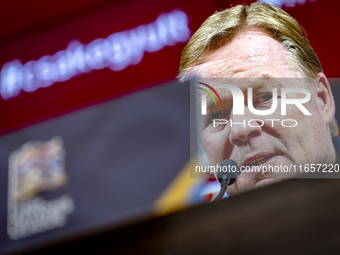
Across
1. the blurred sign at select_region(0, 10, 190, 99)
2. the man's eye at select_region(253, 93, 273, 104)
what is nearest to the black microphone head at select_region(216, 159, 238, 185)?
the man's eye at select_region(253, 93, 273, 104)

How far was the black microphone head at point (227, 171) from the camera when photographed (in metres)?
0.81

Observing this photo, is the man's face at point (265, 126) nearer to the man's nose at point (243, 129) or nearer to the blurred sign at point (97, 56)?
the man's nose at point (243, 129)

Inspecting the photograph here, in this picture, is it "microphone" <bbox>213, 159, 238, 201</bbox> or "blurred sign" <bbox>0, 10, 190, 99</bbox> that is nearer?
"microphone" <bbox>213, 159, 238, 201</bbox>

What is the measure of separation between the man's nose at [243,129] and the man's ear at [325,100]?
12cm

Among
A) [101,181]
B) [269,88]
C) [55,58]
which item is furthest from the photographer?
[55,58]

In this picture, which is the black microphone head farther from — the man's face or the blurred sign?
the blurred sign

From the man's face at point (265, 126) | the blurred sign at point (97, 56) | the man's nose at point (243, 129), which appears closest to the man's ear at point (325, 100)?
the man's face at point (265, 126)

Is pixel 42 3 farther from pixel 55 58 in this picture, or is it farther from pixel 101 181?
pixel 101 181

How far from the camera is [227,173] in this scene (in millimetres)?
826

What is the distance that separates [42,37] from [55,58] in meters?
0.18

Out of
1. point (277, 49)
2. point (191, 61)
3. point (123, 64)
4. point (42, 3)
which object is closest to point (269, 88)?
point (277, 49)

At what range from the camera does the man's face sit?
794mm

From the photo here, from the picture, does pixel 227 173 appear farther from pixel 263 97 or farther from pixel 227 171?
pixel 263 97

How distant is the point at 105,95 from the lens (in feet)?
6.23
